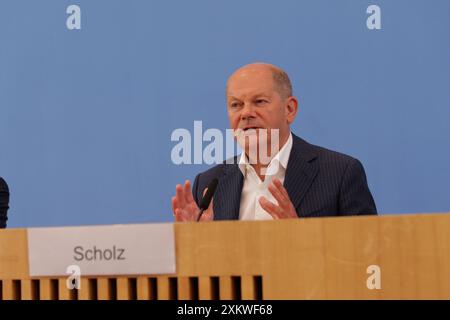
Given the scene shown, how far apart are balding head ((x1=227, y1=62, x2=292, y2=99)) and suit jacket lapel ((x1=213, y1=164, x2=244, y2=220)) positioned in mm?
229

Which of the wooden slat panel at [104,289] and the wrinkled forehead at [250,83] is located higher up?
the wrinkled forehead at [250,83]

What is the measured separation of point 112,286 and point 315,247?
0.87 ft

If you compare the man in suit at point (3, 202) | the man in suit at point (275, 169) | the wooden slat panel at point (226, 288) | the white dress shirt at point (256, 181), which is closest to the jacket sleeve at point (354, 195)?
the man in suit at point (275, 169)

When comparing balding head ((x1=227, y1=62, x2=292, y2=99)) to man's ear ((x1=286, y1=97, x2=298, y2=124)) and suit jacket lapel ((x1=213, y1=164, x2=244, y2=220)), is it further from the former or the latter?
suit jacket lapel ((x1=213, y1=164, x2=244, y2=220))

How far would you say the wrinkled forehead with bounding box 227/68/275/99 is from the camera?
1997mm

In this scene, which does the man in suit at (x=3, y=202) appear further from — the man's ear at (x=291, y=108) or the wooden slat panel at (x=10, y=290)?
the wooden slat panel at (x=10, y=290)

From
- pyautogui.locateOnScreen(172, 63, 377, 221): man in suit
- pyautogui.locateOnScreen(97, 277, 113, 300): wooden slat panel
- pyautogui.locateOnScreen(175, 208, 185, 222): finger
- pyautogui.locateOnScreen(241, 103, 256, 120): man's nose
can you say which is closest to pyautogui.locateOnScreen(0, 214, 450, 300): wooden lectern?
pyautogui.locateOnScreen(97, 277, 113, 300): wooden slat panel

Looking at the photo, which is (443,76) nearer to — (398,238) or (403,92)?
A: (403,92)

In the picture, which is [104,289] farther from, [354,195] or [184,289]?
[354,195]

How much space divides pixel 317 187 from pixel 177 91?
81cm

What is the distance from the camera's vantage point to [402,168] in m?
2.31

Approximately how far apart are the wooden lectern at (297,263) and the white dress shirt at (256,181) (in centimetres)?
84

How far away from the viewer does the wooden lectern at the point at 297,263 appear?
0.91 m

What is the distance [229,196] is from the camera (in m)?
1.88
